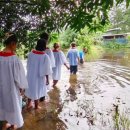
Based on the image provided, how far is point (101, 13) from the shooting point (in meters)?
4.40

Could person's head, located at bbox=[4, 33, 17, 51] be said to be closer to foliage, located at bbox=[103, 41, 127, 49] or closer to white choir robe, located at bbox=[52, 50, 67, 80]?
white choir robe, located at bbox=[52, 50, 67, 80]

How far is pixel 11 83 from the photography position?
5.88 metres

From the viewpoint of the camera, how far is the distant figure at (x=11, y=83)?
577 centimetres

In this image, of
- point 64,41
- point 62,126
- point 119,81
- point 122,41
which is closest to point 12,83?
point 62,126

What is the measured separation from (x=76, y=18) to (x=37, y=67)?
13.4 ft

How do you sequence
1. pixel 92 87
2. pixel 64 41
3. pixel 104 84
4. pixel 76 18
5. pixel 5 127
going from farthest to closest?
1. pixel 64 41
2. pixel 104 84
3. pixel 92 87
4. pixel 5 127
5. pixel 76 18

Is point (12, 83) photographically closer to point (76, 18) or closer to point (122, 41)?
point (76, 18)

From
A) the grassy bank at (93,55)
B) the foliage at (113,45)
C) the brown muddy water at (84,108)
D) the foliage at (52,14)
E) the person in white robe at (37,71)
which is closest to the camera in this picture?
the foliage at (52,14)

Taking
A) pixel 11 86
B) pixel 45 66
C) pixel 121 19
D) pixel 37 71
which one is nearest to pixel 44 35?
pixel 45 66

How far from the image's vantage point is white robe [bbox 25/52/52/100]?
8109 millimetres

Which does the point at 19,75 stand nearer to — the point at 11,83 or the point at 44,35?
the point at 11,83

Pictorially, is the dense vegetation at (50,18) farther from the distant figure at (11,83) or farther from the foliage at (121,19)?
the foliage at (121,19)

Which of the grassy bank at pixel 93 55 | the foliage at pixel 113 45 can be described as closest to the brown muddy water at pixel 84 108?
the grassy bank at pixel 93 55

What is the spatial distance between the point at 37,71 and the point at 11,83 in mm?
2395
